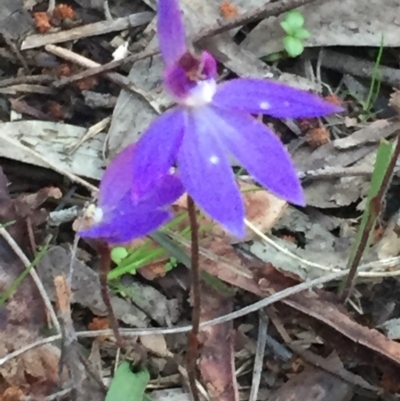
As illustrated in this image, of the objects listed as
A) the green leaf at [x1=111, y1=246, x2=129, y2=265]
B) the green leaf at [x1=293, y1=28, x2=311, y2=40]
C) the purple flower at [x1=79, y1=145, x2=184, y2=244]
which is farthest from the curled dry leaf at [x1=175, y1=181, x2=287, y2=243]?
the purple flower at [x1=79, y1=145, x2=184, y2=244]

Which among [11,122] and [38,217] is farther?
[11,122]

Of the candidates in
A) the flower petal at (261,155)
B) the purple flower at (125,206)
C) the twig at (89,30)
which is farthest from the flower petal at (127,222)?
the twig at (89,30)

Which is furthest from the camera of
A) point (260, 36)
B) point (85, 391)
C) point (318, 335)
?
point (260, 36)

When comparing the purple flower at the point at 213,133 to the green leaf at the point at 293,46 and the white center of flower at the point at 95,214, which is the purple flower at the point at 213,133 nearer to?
the white center of flower at the point at 95,214

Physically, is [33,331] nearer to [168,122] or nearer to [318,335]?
[318,335]

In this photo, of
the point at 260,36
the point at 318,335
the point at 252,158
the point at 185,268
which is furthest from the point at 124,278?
the point at 252,158

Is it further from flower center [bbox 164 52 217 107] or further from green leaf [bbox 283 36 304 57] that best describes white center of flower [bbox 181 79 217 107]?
green leaf [bbox 283 36 304 57]
